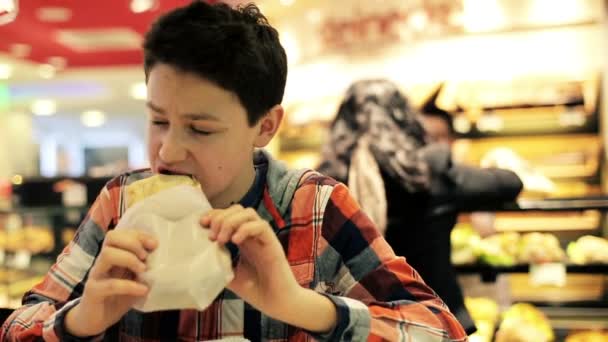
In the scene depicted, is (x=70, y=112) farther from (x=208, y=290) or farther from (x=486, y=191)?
(x=208, y=290)

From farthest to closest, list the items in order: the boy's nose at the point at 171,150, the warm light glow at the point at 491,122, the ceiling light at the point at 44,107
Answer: the ceiling light at the point at 44,107 → the warm light glow at the point at 491,122 → the boy's nose at the point at 171,150

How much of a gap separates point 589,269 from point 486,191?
68 cm

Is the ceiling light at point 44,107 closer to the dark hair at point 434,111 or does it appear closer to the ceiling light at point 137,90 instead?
the ceiling light at point 137,90

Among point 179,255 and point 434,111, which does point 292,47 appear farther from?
point 179,255

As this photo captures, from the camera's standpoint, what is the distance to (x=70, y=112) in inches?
521

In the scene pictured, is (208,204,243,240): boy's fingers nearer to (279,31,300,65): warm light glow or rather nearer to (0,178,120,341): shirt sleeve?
(0,178,120,341): shirt sleeve

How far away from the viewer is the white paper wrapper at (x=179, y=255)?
806 millimetres

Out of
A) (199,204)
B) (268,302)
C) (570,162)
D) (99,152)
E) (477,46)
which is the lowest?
(99,152)

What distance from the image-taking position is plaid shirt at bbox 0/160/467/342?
1.07m

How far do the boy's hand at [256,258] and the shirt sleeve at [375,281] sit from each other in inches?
5.7

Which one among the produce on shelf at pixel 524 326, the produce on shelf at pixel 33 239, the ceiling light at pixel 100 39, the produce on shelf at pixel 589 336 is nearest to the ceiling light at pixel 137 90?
the ceiling light at pixel 100 39

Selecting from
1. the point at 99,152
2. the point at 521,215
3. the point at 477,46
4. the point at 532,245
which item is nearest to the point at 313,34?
the point at 477,46

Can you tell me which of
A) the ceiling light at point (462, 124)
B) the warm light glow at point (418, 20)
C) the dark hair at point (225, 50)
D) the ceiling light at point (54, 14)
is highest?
the warm light glow at point (418, 20)

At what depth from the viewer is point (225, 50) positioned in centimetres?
97
